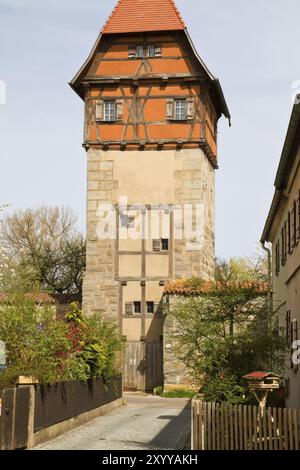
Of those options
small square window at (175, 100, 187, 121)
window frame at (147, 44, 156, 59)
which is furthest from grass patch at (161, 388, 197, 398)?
window frame at (147, 44, 156, 59)

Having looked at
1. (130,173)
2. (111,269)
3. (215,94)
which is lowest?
(111,269)

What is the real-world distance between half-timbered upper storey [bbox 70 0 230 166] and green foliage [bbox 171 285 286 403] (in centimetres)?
1861

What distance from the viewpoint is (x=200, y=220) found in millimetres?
38688

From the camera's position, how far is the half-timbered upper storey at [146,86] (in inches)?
1517

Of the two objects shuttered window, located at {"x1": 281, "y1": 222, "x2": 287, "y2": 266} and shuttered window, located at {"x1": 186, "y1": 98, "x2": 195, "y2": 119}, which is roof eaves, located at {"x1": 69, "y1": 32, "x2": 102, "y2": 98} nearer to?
shuttered window, located at {"x1": 186, "y1": 98, "x2": 195, "y2": 119}

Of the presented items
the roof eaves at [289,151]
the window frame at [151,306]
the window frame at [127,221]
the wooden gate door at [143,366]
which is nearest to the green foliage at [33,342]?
the roof eaves at [289,151]

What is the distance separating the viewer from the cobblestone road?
1756 cm

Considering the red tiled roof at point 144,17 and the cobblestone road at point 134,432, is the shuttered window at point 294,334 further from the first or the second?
the red tiled roof at point 144,17

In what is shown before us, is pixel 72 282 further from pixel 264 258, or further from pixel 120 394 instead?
pixel 120 394

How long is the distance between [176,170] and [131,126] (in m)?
2.86

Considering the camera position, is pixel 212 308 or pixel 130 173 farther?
pixel 130 173
